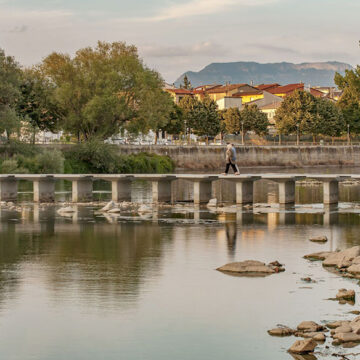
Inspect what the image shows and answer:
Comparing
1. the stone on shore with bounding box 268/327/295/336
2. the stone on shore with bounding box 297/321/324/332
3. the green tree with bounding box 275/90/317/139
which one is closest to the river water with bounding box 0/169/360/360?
the stone on shore with bounding box 268/327/295/336

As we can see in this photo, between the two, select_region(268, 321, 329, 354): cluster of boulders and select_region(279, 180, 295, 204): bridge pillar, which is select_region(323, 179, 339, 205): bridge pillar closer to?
select_region(279, 180, 295, 204): bridge pillar

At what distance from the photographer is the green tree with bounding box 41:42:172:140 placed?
92.3m

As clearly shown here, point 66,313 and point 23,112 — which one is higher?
point 23,112

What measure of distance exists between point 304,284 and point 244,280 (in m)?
1.91

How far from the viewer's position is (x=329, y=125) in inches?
5605

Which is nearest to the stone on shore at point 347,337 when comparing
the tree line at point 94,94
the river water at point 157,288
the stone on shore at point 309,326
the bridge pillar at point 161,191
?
the river water at point 157,288

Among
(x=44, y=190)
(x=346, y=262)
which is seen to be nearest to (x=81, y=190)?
(x=44, y=190)

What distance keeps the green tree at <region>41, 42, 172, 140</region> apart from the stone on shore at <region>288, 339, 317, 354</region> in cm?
7246

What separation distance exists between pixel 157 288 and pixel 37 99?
7060cm

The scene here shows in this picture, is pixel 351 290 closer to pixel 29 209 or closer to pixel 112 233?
pixel 112 233

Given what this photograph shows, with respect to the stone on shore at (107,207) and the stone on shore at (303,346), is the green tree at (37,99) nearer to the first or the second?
the stone on shore at (107,207)

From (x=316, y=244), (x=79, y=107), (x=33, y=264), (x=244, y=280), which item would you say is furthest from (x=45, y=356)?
(x=79, y=107)

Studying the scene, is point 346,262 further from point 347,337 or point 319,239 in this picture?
point 347,337

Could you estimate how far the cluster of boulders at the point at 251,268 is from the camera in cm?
2845
